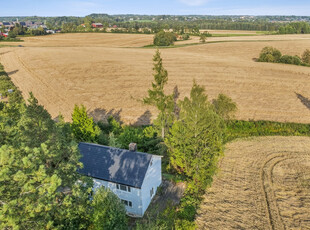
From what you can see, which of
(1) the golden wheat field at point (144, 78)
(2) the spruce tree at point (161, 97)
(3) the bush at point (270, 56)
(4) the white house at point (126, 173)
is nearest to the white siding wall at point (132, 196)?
(4) the white house at point (126, 173)

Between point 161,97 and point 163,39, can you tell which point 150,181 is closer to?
point 161,97

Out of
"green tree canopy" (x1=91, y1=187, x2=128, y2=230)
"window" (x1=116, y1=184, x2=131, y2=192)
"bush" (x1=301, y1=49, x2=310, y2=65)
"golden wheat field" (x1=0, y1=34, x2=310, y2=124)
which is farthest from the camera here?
"bush" (x1=301, y1=49, x2=310, y2=65)

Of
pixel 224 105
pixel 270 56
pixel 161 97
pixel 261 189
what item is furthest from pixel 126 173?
pixel 270 56

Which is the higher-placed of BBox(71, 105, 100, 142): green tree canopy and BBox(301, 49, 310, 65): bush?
BBox(301, 49, 310, 65): bush

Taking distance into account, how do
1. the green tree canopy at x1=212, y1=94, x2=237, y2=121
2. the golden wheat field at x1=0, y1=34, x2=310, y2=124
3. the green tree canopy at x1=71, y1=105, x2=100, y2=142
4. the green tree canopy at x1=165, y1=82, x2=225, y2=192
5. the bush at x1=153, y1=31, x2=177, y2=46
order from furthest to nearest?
the bush at x1=153, y1=31, x2=177, y2=46
the golden wheat field at x1=0, y1=34, x2=310, y2=124
the green tree canopy at x1=212, y1=94, x2=237, y2=121
the green tree canopy at x1=71, y1=105, x2=100, y2=142
the green tree canopy at x1=165, y1=82, x2=225, y2=192

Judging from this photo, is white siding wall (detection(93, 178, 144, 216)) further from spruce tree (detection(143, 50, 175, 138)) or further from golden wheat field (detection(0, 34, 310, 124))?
golden wheat field (detection(0, 34, 310, 124))

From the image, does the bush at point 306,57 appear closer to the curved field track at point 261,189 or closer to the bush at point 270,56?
the bush at point 270,56

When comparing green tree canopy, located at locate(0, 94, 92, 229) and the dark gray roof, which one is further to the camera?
the dark gray roof

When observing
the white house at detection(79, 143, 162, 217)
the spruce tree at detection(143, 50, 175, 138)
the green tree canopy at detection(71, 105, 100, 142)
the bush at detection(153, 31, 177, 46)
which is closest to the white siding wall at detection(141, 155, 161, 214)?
the white house at detection(79, 143, 162, 217)
